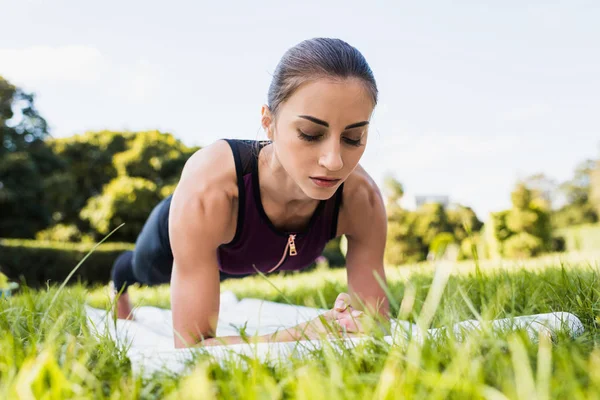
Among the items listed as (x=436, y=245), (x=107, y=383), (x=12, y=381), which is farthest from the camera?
(x=107, y=383)

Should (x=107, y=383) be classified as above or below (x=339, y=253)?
above

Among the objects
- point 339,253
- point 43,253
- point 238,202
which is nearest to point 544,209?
point 339,253

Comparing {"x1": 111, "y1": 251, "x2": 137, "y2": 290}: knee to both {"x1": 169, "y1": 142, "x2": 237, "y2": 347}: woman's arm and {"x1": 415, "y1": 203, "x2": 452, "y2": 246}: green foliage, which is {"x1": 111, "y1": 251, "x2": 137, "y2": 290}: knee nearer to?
{"x1": 169, "y1": 142, "x2": 237, "y2": 347}: woman's arm

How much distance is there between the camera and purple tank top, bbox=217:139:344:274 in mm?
2627

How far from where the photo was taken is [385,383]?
939mm

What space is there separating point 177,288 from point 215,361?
106cm

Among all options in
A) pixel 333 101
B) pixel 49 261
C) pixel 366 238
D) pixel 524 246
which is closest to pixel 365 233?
pixel 366 238

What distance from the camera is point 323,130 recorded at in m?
2.04

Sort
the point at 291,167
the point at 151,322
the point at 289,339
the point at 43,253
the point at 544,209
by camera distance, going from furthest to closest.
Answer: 1. the point at 544,209
2. the point at 43,253
3. the point at 151,322
4. the point at 291,167
5. the point at 289,339

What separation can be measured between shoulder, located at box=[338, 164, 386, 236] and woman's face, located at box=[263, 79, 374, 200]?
24.8 inches

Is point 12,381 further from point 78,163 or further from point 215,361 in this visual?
point 78,163

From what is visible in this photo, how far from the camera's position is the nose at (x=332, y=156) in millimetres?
2027

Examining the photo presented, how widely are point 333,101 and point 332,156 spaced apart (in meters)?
0.22

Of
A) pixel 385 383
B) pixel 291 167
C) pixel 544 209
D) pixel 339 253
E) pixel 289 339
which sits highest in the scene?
pixel 291 167
